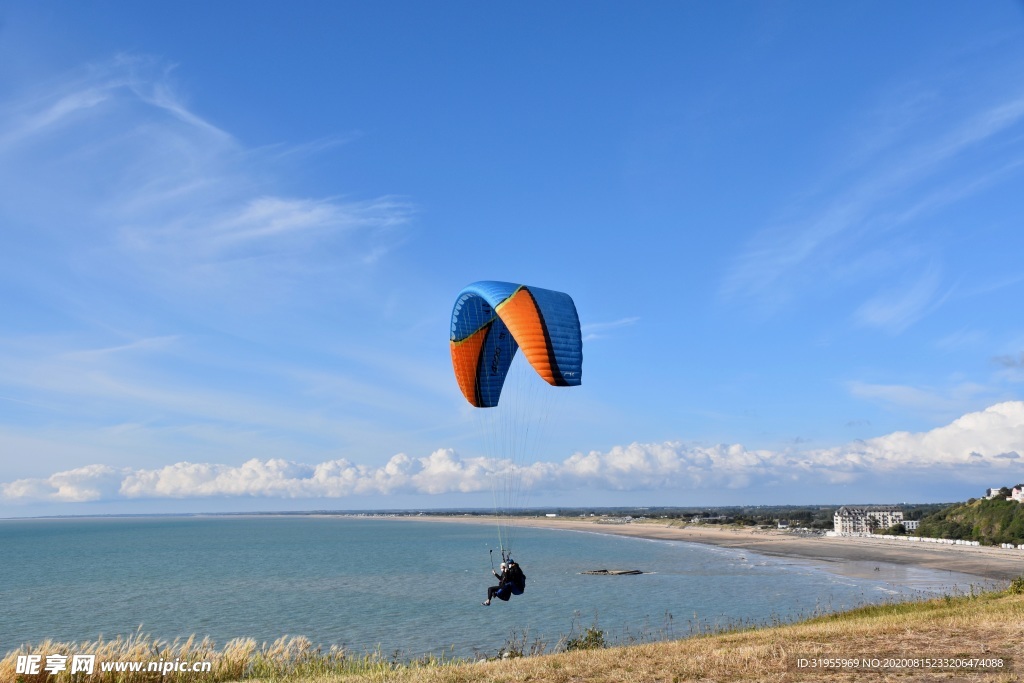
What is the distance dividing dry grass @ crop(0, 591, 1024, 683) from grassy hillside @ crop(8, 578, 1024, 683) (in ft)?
0.05

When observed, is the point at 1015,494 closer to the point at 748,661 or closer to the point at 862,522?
the point at 862,522

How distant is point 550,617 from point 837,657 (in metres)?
23.5

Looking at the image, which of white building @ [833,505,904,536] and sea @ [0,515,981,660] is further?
white building @ [833,505,904,536]

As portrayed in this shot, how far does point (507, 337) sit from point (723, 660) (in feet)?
31.6

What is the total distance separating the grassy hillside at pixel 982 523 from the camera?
7562cm

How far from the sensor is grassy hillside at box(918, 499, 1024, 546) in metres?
75.6

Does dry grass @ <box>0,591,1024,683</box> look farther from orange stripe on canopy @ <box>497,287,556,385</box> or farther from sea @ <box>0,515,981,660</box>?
sea @ <box>0,515,981,660</box>

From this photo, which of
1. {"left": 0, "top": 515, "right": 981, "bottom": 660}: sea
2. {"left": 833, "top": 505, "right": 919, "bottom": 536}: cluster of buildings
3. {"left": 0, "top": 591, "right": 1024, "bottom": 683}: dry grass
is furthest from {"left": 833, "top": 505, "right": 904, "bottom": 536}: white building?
{"left": 0, "top": 591, "right": 1024, "bottom": 683}: dry grass

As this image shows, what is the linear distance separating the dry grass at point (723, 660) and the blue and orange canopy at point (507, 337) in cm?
533

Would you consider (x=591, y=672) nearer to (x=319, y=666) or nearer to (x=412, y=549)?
(x=319, y=666)

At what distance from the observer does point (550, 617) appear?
33.0m

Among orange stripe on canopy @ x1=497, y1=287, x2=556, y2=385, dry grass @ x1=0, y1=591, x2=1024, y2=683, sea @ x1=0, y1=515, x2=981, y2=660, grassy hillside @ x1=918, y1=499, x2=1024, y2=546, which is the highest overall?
orange stripe on canopy @ x1=497, y1=287, x2=556, y2=385

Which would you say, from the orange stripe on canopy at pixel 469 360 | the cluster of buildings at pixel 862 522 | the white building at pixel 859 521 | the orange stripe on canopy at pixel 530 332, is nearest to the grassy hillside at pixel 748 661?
the orange stripe on canopy at pixel 530 332

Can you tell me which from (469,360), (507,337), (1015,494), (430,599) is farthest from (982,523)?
(469,360)
